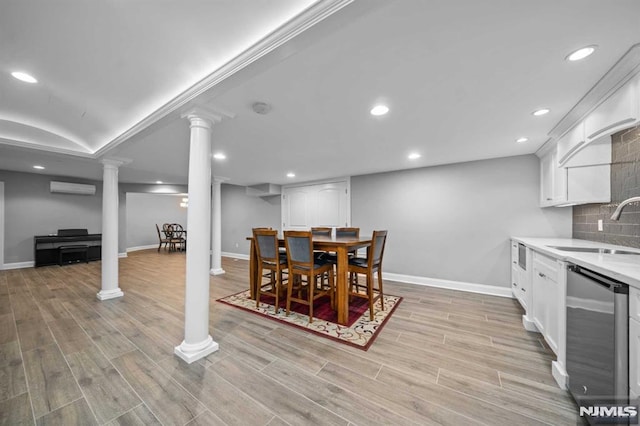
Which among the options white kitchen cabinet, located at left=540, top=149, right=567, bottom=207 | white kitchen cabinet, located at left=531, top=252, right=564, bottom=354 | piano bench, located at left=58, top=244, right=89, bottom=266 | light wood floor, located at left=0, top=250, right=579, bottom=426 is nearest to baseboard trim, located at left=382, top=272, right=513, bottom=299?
light wood floor, located at left=0, top=250, right=579, bottom=426

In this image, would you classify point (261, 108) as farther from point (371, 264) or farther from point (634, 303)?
point (634, 303)

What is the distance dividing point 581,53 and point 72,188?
9176 mm

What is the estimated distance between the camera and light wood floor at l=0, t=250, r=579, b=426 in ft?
4.58

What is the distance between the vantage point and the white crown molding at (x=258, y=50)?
1051mm

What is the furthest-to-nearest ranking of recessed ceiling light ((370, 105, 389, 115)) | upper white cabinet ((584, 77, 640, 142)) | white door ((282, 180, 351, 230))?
white door ((282, 180, 351, 230)), recessed ceiling light ((370, 105, 389, 115)), upper white cabinet ((584, 77, 640, 142))

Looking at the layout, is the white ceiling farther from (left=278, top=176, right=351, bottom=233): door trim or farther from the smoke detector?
(left=278, top=176, right=351, bottom=233): door trim

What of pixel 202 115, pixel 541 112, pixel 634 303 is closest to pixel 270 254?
pixel 202 115

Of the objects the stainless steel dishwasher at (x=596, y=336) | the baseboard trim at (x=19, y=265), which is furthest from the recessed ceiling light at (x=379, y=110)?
the baseboard trim at (x=19, y=265)

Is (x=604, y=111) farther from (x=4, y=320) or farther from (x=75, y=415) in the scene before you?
(x=4, y=320)

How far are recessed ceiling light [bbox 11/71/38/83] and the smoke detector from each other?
1.92 m

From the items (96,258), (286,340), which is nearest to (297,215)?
(286,340)

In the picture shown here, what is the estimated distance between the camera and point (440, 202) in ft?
13.5

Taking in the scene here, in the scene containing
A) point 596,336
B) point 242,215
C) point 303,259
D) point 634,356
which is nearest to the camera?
point 634,356

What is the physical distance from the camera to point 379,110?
2092 millimetres
